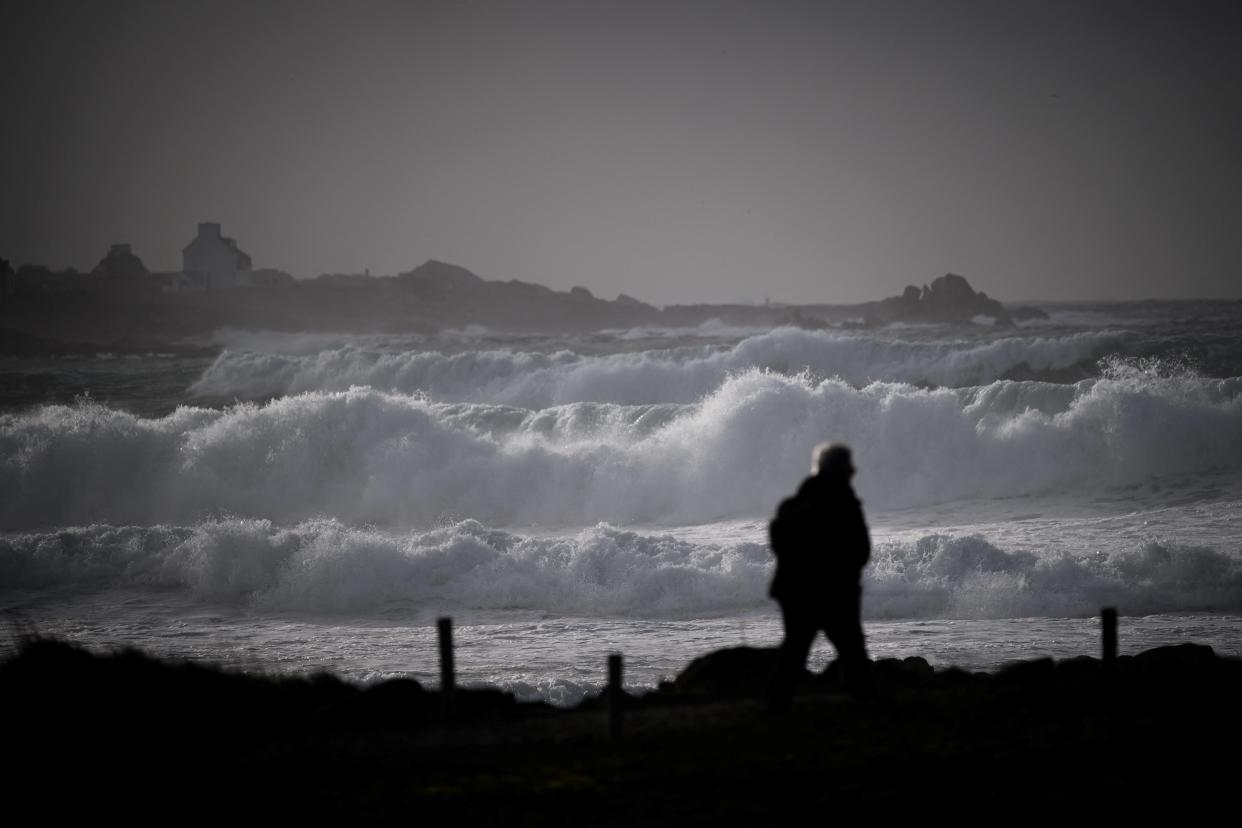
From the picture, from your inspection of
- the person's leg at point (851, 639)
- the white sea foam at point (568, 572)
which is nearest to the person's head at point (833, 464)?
the person's leg at point (851, 639)

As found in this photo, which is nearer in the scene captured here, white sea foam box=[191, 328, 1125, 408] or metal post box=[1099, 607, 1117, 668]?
metal post box=[1099, 607, 1117, 668]

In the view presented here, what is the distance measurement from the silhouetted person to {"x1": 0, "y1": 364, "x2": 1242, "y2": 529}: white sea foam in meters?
17.6

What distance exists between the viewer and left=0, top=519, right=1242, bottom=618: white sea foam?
15.0 metres

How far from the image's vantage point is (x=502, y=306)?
97.9 meters

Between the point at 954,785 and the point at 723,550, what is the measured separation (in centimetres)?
1220

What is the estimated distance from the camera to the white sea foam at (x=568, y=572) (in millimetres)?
14969

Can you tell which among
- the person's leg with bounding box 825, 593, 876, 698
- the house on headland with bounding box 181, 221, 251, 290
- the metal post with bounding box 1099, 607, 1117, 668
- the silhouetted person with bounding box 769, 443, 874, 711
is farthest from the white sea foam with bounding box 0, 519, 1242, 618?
the house on headland with bounding box 181, 221, 251, 290

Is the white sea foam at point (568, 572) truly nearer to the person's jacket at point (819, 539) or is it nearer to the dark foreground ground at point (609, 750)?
the dark foreground ground at point (609, 750)

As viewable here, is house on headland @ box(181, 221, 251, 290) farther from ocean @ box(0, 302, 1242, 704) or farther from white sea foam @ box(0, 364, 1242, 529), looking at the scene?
white sea foam @ box(0, 364, 1242, 529)

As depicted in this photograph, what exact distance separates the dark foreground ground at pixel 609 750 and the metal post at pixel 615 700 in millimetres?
90

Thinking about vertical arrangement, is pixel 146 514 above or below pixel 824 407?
below

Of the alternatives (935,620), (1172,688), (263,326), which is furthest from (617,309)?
(1172,688)

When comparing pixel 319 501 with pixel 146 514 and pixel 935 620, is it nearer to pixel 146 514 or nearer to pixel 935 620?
pixel 146 514

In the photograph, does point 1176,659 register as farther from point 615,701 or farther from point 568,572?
point 568,572
